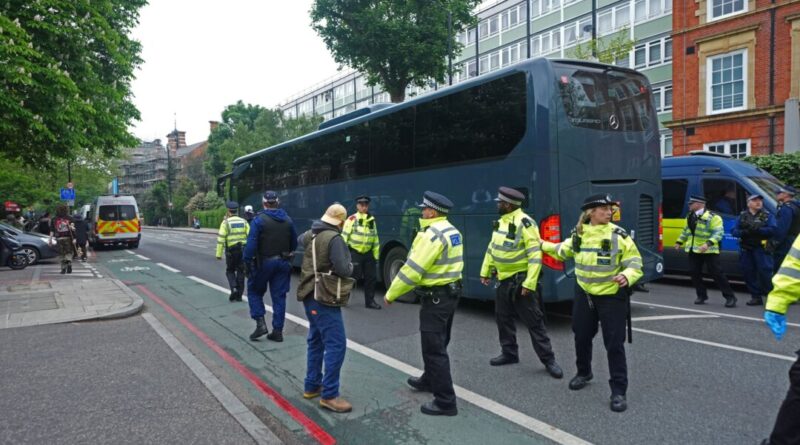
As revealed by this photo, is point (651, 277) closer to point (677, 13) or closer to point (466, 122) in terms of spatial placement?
point (466, 122)

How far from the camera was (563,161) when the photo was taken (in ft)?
22.0

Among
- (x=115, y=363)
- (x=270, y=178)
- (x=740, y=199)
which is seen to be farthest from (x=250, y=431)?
(x=270, y=178)

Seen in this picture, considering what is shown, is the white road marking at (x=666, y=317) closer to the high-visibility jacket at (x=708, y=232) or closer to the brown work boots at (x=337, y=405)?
the high-visibility jacket at (x=708, y=232)

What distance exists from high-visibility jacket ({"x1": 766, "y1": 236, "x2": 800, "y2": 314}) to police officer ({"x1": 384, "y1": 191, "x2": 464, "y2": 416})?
6.97ft

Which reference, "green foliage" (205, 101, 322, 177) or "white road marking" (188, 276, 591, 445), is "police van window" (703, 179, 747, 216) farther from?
"green foliage" (205, 101, 322, 177)

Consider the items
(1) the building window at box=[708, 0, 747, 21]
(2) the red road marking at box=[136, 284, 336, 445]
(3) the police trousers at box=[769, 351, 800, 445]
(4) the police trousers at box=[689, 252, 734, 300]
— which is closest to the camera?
(3) the police trousers at box=[769, 351, 800, 445]

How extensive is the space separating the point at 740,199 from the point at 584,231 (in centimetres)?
706

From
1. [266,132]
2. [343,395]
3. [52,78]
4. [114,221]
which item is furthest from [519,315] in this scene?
[266,132]

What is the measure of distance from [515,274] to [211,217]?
184 feet

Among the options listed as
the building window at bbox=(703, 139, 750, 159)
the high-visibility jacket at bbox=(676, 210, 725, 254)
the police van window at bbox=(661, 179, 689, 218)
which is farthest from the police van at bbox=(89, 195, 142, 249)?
the building window at bbox=(703, 139, 750, 159)

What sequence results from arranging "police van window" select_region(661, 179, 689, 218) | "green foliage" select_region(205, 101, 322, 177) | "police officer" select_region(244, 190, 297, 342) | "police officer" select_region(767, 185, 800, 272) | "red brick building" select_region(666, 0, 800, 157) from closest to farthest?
"police officer" select_region(244, 190, 297, 342) < "police officer" select_region(767, 185, 800, 272) < "police van window" select_region(661, 179, 689, 218) < "red brick building" select_region(666, 0, 800, 157) < "green foliage" select_region(205, 101, 322, 177)

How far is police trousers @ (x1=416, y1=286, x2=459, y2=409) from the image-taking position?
4180 mm

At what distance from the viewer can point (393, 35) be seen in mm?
23406

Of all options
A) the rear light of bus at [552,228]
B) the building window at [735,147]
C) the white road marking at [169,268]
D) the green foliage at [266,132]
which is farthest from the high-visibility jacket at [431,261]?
the green foliage at [266,132]
